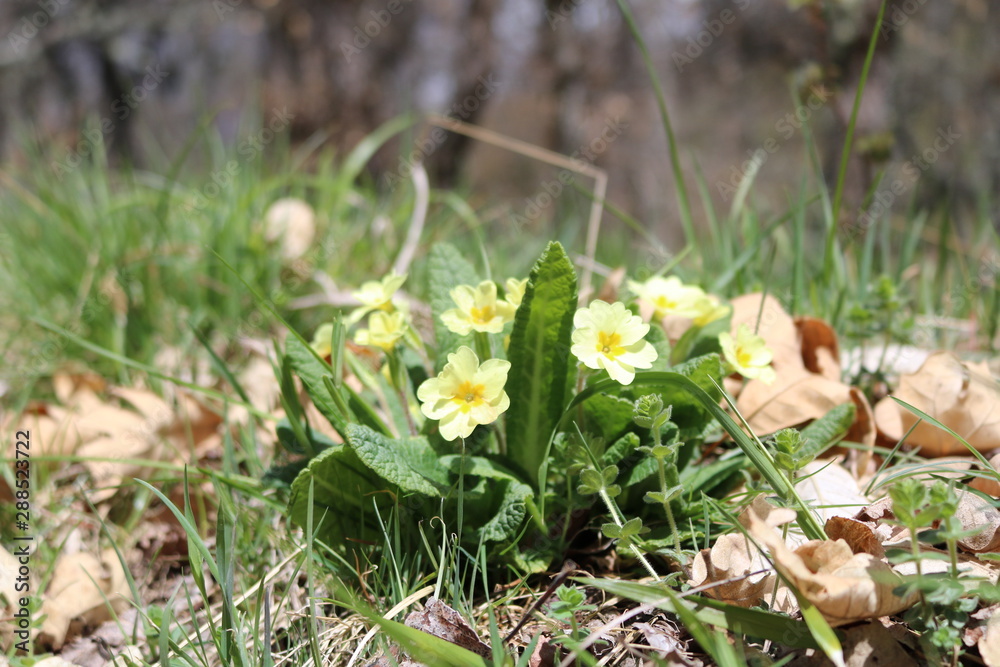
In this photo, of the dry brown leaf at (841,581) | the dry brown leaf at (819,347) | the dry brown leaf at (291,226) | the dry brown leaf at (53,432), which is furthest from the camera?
the dry brown leaf at (291,226)

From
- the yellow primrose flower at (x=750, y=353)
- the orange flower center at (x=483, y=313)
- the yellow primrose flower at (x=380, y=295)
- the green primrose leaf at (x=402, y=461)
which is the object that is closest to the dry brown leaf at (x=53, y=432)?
the yellow primrose flower at (x=380, y=295)

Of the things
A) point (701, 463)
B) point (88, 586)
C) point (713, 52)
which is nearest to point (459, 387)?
point (701, 463)

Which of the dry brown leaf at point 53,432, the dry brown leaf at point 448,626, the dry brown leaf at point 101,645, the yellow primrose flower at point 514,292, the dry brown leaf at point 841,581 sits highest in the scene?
the yellow primrose flower at point 514,292

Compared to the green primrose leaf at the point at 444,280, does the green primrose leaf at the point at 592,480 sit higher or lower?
lower

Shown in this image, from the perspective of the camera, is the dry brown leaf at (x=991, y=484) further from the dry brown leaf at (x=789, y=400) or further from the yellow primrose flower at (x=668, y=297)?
the yellow primrose flower at (x=668, y=297)

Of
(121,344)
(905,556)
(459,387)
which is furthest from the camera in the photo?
(121,344)

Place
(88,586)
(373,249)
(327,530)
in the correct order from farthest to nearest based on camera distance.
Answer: (373,249), (88,586), (327,530)

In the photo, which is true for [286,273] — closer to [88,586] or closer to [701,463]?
[88,586]

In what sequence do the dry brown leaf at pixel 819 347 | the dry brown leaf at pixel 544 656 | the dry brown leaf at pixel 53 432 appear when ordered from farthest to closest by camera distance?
the dry brown leaf at pixel 53 432 → the dry brown leaf at pixel 819 347 → the dry brown leaf at pixel 544 656
